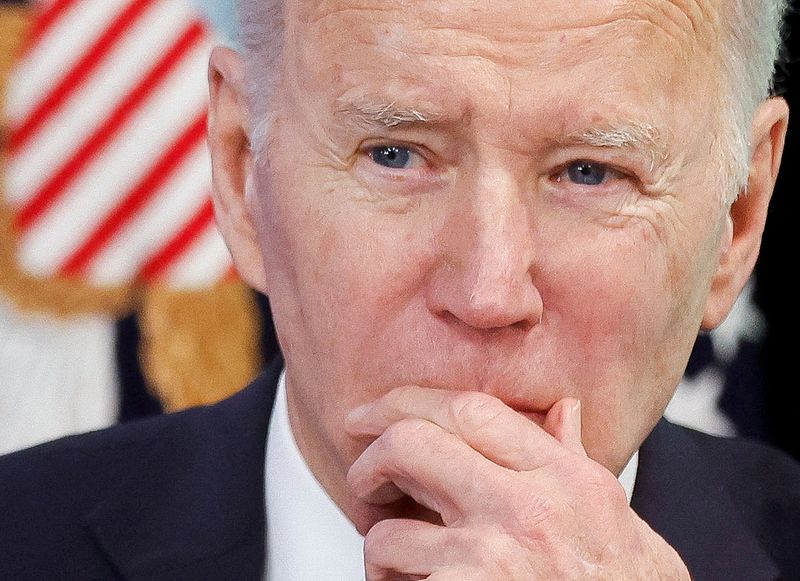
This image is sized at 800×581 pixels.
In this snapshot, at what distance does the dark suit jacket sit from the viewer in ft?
6.50

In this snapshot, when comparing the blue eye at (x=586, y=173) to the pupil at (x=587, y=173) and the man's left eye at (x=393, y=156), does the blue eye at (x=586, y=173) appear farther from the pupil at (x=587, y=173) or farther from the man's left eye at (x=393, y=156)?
the man's left eye at (x=393, y=156)

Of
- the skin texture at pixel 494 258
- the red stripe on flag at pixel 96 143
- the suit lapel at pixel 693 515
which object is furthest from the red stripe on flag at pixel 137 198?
the suit lapel at pixel 693 515

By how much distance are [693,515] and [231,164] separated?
88cm

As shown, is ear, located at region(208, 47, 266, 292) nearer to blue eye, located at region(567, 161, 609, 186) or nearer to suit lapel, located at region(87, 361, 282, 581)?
suit lapel, located at region(87, 361, 282, 581)

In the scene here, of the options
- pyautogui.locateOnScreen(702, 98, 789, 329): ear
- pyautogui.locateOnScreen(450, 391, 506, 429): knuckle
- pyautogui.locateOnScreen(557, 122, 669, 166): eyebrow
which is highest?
pyautogui.locateOnScreen(557, 122, 669, 166): eyebrow

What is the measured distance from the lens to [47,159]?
273 centimetres

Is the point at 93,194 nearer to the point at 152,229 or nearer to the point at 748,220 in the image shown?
the point at 152,229

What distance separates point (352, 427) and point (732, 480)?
0.93m

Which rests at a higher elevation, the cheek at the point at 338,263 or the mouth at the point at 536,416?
the cheek at the point at 338,263

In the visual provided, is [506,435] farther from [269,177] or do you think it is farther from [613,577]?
[269,177]

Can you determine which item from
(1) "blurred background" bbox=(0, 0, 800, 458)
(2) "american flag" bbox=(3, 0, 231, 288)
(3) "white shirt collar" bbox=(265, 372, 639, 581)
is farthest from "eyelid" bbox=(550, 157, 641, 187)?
(2) "american flag" bbox=(3, 0, 231, 288)

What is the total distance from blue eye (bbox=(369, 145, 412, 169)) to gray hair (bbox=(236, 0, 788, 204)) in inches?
7.3

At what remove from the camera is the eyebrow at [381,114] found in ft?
5.16

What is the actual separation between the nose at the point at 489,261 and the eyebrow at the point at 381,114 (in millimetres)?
101
